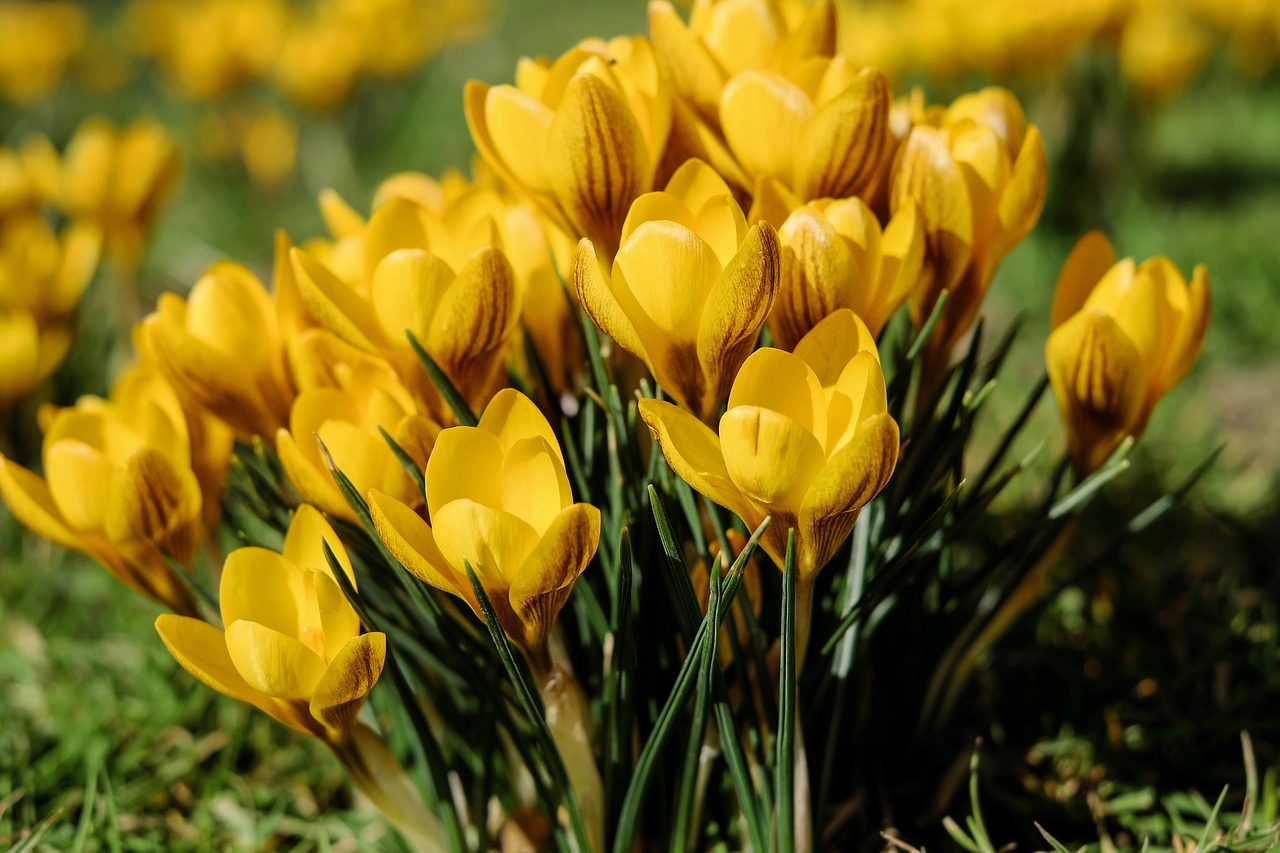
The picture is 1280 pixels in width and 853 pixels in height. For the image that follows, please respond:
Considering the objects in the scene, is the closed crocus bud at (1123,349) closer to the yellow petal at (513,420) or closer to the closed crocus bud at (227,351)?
the yellow petal at (513,420)

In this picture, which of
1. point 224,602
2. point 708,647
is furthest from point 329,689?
point 708,647

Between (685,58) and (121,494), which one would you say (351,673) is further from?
(685,58)

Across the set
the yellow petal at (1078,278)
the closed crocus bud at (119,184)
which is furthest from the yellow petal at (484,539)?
the closed crocus bud at (119,184)

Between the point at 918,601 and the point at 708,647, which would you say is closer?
the point at 708,647

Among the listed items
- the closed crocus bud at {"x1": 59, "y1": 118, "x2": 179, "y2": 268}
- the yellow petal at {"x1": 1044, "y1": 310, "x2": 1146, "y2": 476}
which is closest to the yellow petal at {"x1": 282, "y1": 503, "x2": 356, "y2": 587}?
the yellow petal at {"x1": 1044, "y1": 310, "x2": 1146, "y2": 476}

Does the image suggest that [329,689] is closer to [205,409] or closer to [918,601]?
[205,409]
